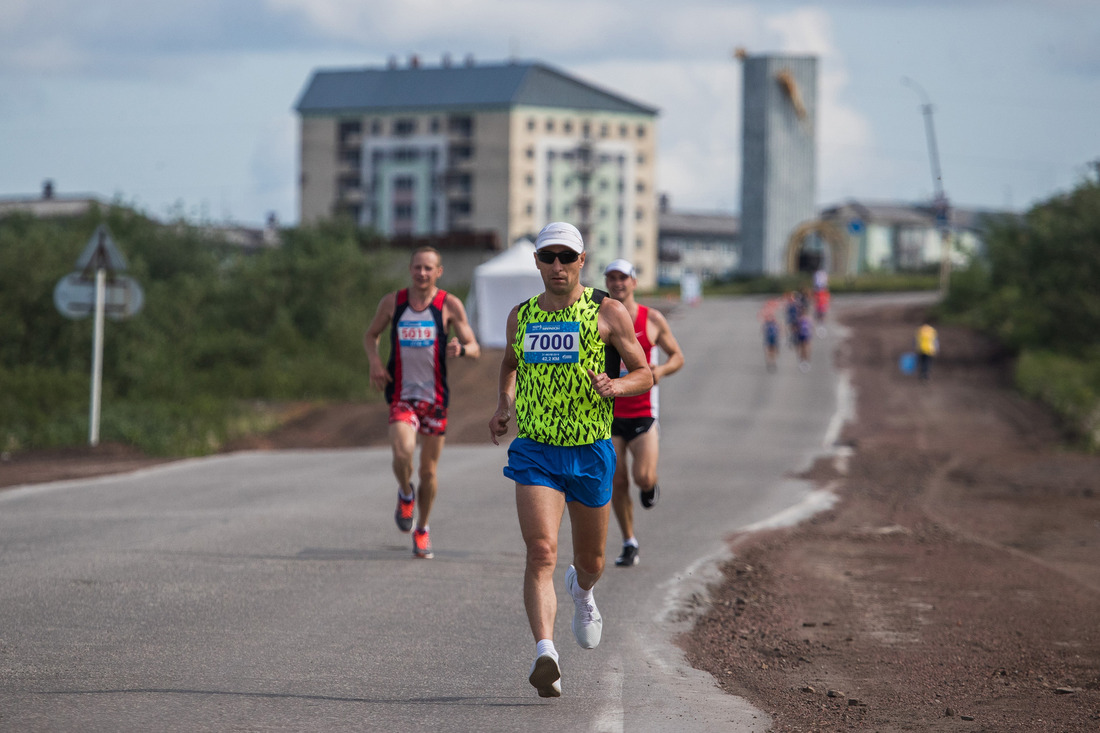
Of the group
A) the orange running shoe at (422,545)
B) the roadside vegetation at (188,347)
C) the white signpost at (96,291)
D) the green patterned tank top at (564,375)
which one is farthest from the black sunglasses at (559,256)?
the roadside vegetation at (188,347)

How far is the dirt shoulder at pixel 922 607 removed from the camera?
5.97 metres

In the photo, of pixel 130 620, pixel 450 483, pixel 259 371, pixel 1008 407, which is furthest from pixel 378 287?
pixel 130 620

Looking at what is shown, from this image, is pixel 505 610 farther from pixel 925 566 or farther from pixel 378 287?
pixel 378 287

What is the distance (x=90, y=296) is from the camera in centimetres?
2012

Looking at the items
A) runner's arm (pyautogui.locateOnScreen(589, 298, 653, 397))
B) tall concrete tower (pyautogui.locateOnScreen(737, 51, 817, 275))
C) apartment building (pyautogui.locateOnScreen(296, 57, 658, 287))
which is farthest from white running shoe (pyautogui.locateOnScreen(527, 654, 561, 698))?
apartment building (pyautogui.locateOnScreen(296, 57, 658, 287))

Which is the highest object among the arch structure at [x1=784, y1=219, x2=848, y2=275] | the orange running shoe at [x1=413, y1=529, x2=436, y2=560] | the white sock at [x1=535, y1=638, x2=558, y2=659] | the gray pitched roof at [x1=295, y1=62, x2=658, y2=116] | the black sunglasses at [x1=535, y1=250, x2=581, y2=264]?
the gray pitched roof at [x1=295, y1=62, x2=658, y2=116]

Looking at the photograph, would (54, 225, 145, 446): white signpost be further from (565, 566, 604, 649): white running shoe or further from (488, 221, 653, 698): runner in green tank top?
(565, 566, 604, 649): white running shoe

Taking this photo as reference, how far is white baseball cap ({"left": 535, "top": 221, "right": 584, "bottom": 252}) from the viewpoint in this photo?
5.70 meters

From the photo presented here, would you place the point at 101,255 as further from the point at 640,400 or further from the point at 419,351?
the point at 640,400

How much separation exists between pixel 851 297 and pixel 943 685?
70011mm

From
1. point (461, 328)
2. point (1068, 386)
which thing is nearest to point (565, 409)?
point (461, 328)

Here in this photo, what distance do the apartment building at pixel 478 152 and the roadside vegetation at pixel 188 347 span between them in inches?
2799

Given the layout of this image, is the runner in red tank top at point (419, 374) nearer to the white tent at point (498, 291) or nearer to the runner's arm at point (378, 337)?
the runner's arm at point (378, 337)

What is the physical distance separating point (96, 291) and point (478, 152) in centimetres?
9677
